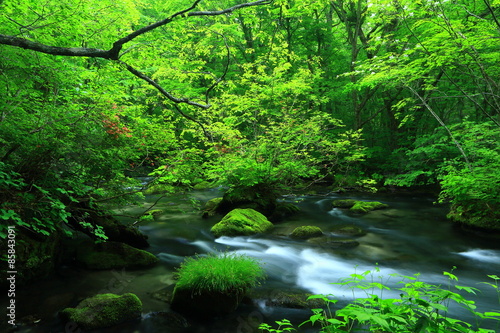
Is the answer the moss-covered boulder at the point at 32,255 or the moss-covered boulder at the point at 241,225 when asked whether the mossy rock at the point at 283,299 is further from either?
the moss-covered boulder at the point at 32,255

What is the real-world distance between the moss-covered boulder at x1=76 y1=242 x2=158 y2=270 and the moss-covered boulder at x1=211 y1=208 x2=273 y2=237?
2450 mm

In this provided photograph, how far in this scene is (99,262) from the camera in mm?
5504

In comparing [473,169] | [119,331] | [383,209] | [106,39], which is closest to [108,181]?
[119,331]

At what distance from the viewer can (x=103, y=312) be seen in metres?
3.87

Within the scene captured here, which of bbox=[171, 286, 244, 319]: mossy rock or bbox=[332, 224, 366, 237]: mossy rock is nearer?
bbox=[171, 286, 244, 319]: mossy rock

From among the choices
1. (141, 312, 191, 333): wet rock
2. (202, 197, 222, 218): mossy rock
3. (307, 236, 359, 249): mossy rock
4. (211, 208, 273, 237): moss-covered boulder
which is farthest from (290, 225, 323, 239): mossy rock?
(141, 312, 191, 333): wet rock

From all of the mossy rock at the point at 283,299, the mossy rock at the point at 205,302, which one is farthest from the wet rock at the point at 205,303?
the mossy rock at the point at 283,299

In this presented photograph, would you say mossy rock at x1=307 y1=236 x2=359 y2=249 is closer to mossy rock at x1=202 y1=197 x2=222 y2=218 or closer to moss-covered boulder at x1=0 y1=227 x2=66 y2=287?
mossy rock at x1=202 y1=197 x2=222 y2=218

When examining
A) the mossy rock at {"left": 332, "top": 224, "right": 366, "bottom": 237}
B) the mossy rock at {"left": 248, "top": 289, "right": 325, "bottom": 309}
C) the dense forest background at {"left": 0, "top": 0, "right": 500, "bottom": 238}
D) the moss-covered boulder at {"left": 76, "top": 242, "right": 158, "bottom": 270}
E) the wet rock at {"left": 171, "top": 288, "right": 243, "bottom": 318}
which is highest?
the dense forest background at {"left": 0, "top": 0, "right": 500, "bottom": 238}

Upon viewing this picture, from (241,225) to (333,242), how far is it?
274 centimetres

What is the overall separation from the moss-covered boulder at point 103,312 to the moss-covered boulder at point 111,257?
159 centimetres

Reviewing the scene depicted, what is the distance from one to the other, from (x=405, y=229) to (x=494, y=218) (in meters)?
2.36

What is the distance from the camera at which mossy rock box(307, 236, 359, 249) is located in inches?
295

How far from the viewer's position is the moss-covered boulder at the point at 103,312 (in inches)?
148
